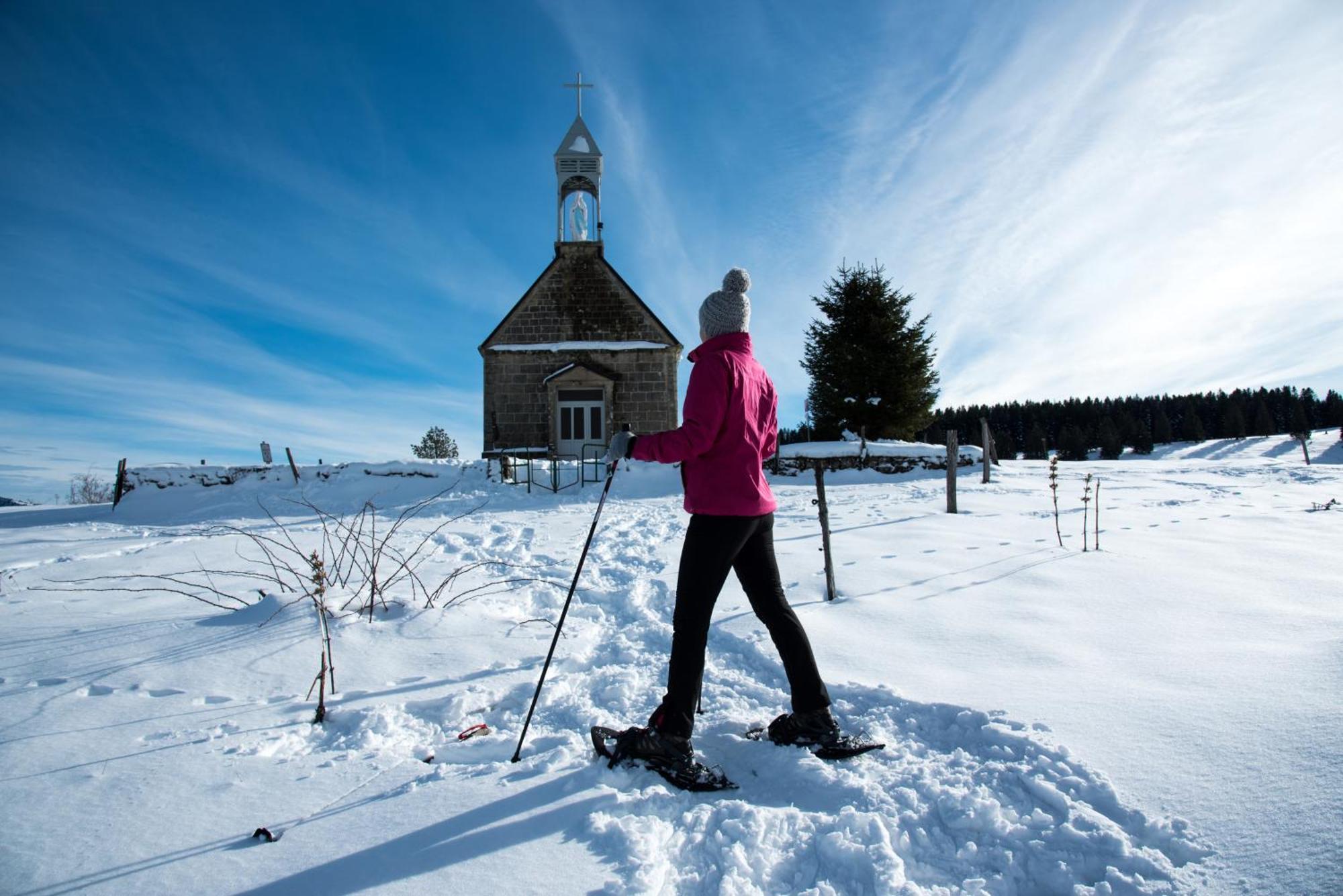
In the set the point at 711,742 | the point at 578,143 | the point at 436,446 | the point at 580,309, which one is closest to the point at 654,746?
the point at 711,742

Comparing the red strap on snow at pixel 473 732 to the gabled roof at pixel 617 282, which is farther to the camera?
the gabled roof at pixel 617 282

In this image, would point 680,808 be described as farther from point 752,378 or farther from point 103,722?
point 103,722

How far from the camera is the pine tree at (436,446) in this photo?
3441 cm

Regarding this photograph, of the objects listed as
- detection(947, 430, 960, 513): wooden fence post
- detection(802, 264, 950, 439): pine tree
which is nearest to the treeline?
detection(802, 264, 950, 439): pine tree

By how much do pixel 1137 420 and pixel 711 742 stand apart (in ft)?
203

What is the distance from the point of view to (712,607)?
2357 mm

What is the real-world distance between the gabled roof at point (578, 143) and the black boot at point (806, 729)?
68.7 ft

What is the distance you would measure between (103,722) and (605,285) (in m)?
18.3

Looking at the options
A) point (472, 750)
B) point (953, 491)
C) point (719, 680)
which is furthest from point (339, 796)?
point (953, 491)

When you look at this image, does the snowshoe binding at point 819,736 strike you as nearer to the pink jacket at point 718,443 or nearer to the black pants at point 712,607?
the black pants at point 712,607

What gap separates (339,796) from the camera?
1995 mm

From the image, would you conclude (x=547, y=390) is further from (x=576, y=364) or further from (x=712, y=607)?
(x=712, y=607)

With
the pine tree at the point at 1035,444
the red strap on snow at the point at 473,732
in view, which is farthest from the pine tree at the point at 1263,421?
the red strap on snow at the point at 473,732

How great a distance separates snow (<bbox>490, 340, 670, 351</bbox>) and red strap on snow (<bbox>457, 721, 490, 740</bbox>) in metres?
16.9
